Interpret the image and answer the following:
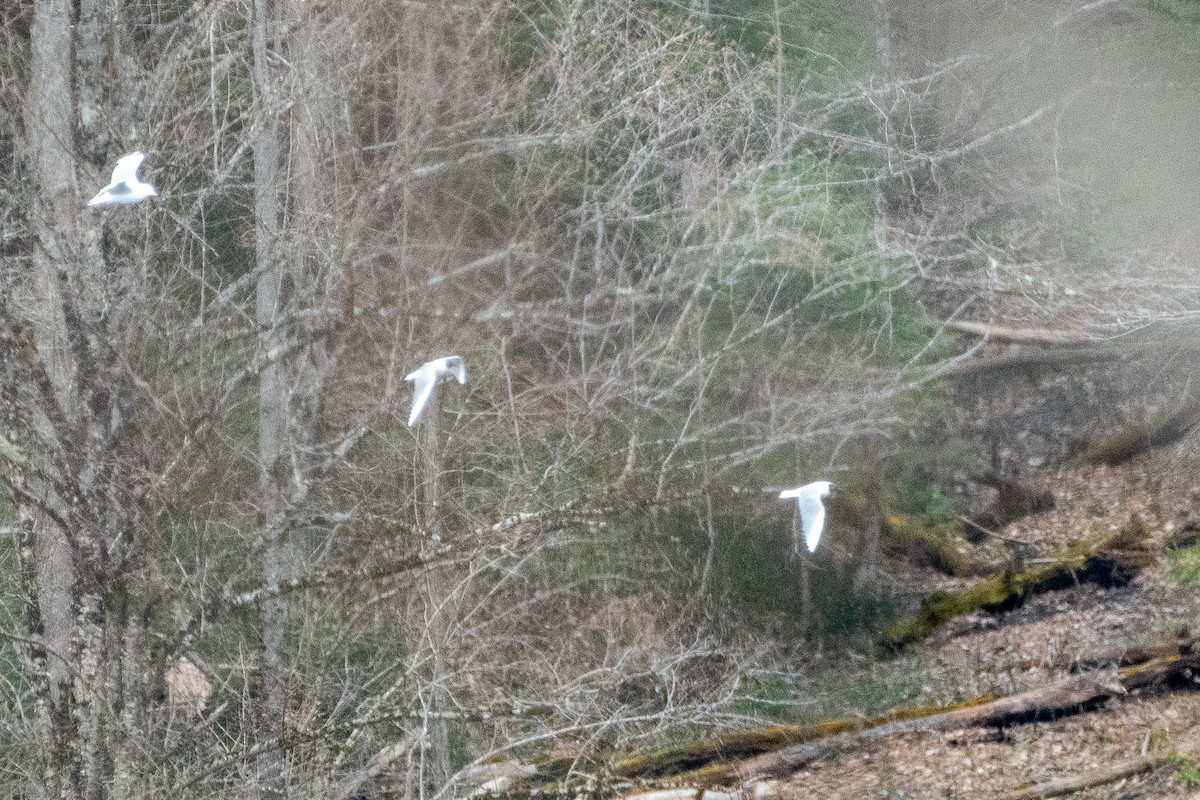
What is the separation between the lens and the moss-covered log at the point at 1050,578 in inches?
309

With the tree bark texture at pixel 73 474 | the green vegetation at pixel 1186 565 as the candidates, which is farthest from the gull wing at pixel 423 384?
the green vegetation at pixel 1186 565

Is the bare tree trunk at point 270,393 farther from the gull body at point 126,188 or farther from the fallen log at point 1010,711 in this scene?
the fallen log at point 1010,711

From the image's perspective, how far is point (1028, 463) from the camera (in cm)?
828

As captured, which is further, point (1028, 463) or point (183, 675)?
point (1028, 463)

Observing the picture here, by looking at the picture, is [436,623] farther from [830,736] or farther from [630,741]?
[830,736]

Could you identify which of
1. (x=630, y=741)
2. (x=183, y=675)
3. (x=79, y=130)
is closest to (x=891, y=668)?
(x=630, y=741)

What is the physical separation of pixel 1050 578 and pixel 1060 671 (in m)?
0.82

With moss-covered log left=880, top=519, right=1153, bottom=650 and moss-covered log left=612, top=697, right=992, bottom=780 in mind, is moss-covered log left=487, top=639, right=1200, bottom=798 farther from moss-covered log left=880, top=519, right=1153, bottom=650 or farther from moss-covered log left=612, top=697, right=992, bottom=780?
moss-covered log left=880, top=519, right=1153, bottom=650

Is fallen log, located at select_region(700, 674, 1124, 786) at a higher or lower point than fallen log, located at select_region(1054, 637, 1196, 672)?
lower

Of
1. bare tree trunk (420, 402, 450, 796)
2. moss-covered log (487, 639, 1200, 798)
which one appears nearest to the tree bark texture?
bare tree trunk (420, 402, 450, 796)

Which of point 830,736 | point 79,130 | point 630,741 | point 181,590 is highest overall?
point 79,130

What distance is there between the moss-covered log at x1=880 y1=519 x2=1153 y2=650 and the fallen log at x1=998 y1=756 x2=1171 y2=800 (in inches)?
54.3

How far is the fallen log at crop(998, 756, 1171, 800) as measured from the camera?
651 centimetres

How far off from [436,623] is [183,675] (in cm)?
120
